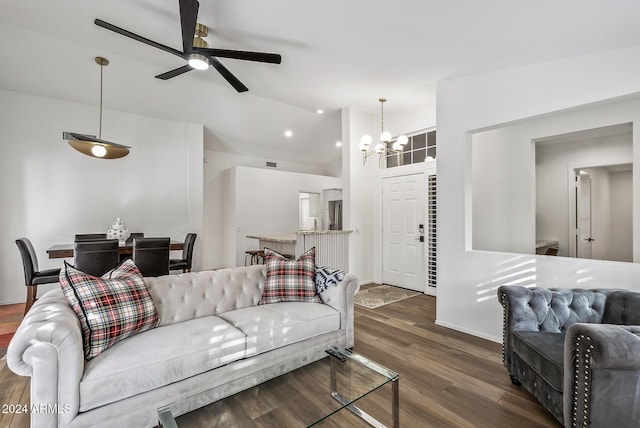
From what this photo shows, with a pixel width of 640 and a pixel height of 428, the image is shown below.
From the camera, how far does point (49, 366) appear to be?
1496mm

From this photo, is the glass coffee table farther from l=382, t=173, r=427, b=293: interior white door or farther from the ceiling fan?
l=382, t=173, r=427, b=293: interior white door

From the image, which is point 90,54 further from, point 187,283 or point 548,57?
point 548,57

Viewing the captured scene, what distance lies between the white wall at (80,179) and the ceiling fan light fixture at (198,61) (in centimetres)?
317

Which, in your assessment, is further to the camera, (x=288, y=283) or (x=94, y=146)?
(x=94, y=146)

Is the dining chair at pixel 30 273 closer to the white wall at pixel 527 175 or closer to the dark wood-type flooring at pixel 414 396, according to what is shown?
the dark wood-type flooring at pixel 414 396

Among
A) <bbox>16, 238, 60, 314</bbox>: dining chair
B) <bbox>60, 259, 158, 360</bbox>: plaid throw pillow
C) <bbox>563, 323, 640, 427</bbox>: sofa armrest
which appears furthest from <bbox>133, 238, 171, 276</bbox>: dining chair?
<bbox>563, 323, 640, 427</bbox>: sofa armrest

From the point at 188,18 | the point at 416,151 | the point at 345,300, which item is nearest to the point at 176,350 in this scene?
the point at 345,300

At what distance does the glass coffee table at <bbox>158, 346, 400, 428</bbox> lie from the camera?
5.06 feet

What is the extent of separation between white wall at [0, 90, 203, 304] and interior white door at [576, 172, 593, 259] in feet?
21.3

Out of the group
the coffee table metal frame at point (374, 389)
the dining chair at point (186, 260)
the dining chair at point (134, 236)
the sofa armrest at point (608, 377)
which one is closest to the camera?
the sofa armrest at point (608, 377)

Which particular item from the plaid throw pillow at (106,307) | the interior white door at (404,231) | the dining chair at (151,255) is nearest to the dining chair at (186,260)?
the dining chair at (151,255)

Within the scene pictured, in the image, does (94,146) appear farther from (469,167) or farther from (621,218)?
(621,218)

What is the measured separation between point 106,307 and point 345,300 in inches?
71.4

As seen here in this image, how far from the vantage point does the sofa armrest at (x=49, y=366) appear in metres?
1.48
